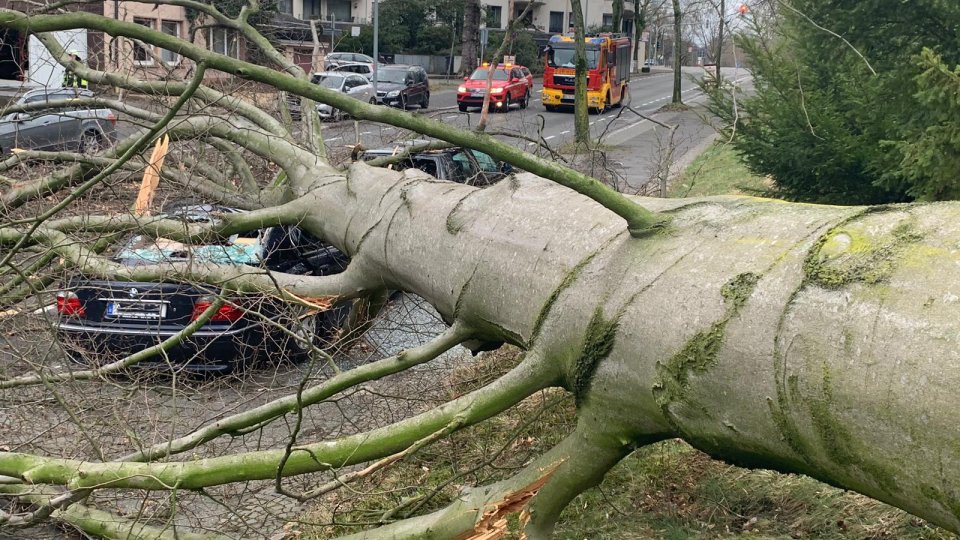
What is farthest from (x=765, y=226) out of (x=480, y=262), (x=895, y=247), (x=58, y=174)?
(x=58, y=174)

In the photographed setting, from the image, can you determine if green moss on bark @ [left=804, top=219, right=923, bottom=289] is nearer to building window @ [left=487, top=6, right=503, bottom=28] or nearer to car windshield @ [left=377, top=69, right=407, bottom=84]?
car windshield @ [left=377, top=69, right=407, bottom=84]

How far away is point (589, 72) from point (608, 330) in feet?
99.6

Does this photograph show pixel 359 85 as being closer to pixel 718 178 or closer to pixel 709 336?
pixel 718 178

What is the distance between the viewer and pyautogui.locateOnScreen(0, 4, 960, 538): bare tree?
2107 millimetres

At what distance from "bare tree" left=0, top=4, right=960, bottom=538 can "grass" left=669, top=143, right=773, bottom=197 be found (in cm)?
835

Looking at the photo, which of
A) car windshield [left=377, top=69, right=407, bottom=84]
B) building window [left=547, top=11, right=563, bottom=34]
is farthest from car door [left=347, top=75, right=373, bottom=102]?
building window [left=547, top=11, right=563, bottom=34]

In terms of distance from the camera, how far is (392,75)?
29.9 m

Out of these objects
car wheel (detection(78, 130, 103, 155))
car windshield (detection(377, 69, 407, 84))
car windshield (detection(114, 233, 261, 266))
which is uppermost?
car windshield (detection(377, 69, 407, 84))

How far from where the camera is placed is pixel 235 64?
271 centimetres

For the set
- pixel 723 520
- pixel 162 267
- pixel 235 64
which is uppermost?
pixel 235 64

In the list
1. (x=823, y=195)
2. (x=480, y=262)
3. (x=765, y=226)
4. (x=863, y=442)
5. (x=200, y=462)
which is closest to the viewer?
(x=863, y=442)

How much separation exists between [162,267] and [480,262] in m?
1.88

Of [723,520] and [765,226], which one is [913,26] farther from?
[765,226]

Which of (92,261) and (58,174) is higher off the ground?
(58,174)
